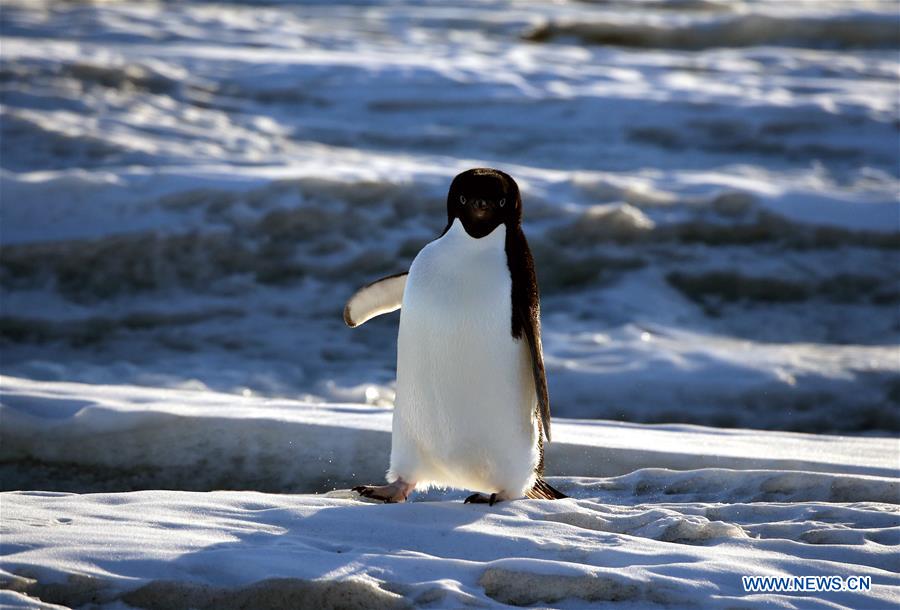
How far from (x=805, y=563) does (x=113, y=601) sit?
1.63 metres

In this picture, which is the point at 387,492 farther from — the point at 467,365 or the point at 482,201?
the point at 482,201

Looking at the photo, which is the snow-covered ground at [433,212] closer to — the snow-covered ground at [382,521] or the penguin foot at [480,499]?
the snow-covered ground at [382,521]

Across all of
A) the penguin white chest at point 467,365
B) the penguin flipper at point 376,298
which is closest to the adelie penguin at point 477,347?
the penguin white chest at point 467,365

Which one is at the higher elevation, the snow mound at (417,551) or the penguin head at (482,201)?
the penguin head at (482,201)

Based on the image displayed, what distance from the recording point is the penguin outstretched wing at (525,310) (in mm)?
3223

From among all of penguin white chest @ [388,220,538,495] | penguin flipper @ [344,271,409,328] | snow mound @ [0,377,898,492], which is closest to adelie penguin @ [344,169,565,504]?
penguin white chest @ [388,220,538,495]

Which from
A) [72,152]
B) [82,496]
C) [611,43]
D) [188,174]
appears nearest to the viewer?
[82,496]

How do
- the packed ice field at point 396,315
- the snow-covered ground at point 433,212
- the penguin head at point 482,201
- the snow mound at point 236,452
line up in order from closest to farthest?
the packed ice field at point 396,315, the penguin head at point 482,201, the snow mound at point 236,452, the snow-covered ground at point 433,212

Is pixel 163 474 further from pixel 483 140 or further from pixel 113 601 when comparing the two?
pixel 483 140

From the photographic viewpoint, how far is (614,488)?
373cm

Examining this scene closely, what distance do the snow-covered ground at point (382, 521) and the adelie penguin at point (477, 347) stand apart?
16cm

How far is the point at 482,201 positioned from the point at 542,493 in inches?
36.3

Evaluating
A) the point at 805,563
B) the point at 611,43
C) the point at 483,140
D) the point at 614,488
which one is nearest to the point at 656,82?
the point at 483,140

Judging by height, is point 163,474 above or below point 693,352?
below
